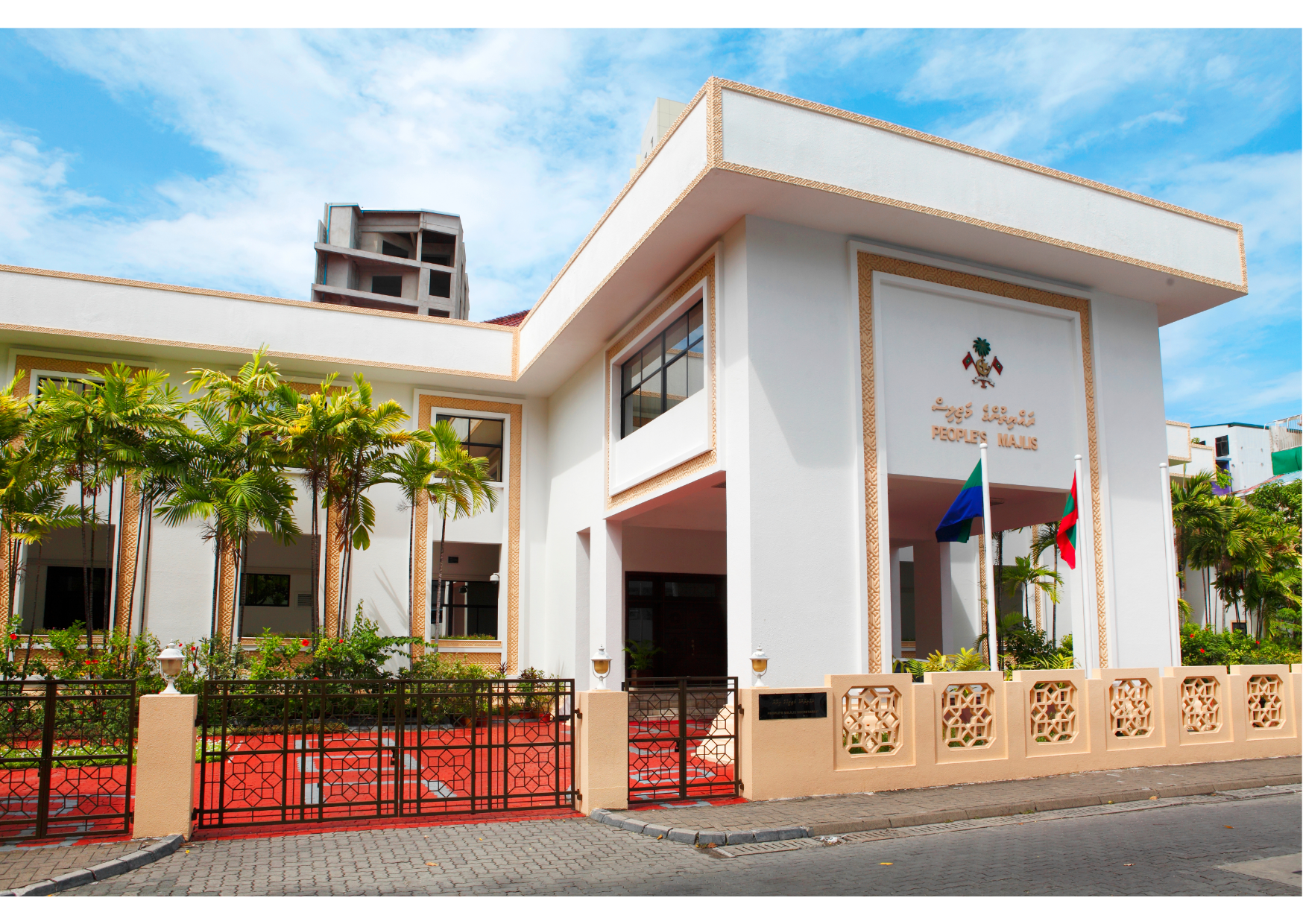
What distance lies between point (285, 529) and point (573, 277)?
661 centimetres

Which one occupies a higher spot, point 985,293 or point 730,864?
point 985,293

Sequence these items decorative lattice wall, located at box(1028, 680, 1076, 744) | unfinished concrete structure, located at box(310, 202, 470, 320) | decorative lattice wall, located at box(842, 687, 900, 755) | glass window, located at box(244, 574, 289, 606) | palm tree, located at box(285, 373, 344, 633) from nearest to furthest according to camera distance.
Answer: decorative lattice wall, located at box(842, 687, 900, 755)
decorative lattice wall, located at box(1028, 680, 1076, 744)
palm tree, located at box(285, 373, 344, 633)
glass window, located at box(244, 574, 289, 606)
unfinished concrete structure, located at box(310, 202, 470, 320)

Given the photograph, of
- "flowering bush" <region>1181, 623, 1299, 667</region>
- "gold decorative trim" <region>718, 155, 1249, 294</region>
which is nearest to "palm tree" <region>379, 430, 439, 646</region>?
"gold decorative trim" <region>718, 155, 1249, 294</region>

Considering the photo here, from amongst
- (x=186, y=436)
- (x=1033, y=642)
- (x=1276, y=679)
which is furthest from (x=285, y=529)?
(x=1276, y=679)

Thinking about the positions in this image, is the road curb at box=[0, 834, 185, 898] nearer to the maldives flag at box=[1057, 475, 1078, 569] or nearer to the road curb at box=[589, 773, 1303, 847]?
the road curb at box=[589, 773, 1303, 847]

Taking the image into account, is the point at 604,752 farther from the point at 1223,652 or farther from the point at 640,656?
the point at 1223,652

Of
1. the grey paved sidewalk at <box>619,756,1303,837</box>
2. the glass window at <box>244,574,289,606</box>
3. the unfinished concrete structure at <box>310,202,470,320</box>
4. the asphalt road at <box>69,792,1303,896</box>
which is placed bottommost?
the grey paved sidewalk at <box>619,756,1303,837</box>

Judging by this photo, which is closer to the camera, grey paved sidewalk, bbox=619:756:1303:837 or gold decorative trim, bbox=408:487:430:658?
grey paved sidewalk, bbox=619:756:1303:837

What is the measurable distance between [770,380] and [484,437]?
9968 millimetres

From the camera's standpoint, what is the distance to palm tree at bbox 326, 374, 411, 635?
52.5 ft

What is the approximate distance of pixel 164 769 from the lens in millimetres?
8188

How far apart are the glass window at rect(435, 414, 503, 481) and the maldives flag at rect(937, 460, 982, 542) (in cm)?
1040

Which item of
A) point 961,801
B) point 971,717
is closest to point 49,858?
point 961,801

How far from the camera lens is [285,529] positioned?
54.2 ft
